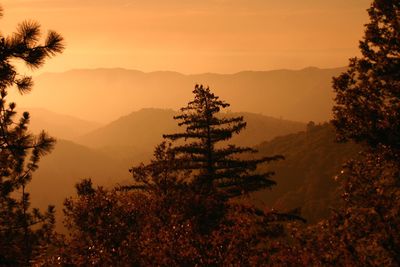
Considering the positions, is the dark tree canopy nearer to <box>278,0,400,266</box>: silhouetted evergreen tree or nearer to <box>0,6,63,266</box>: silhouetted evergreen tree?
<box>278,0,400,266</box>: silhouetted evergreen tree

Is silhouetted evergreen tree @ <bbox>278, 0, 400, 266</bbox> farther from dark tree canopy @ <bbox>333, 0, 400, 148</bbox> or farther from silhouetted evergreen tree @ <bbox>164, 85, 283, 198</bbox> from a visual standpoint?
silhouetted evergreen tree @ <bbox>164, 85, 283, 198</bbox>

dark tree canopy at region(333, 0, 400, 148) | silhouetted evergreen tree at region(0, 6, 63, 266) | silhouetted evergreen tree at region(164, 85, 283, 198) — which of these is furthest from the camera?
silhouetted evergreen tree at region(164, 85, 283, 198)

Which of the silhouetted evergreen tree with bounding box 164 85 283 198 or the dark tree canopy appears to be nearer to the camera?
the dark tree canopy

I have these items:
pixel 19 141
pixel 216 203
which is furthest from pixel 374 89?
pixel 19 141

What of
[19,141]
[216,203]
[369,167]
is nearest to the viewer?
[19,141]

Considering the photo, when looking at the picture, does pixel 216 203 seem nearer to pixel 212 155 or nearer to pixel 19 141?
pixel 212 155

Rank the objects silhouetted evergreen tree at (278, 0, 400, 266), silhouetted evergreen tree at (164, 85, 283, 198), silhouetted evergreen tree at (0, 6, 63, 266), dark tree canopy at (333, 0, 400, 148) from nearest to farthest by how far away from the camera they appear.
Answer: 1. silhouetted evergreen tree at (0, 6, 63, 266)
2. silhouetted evergreen tree at (278, 0, 400, 266)
3. dark tree canopy at (333, 0, 400, 148)
4. silhouetted evergreen tree at (164, 85, 283, 198)

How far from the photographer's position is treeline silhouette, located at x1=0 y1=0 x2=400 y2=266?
12.2 metres

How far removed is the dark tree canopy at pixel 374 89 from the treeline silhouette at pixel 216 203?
Result: 4cm

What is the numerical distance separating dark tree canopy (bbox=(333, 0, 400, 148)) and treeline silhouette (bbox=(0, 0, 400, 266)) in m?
0.04

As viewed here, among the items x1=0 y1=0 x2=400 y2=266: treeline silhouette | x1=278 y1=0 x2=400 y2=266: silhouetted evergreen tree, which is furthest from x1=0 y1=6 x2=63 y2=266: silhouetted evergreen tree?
x1=278 y1=0 x2=400 y2=266: silhouetted evergreen tree

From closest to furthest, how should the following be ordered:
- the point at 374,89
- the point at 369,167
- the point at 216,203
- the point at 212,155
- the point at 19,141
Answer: the point at 19,141 < the point at 369,167 < the point at 374,89 < the point at 216,203 < the point at 212,155

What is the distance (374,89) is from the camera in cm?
1812

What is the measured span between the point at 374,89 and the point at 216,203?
8778mm
